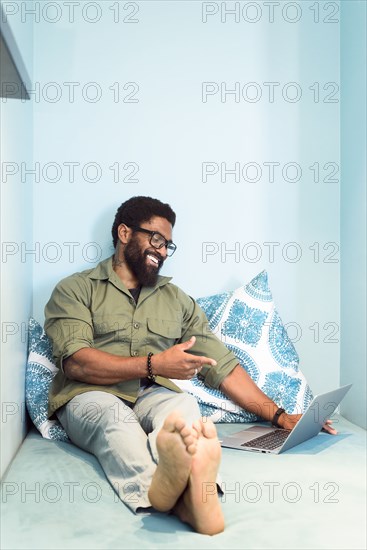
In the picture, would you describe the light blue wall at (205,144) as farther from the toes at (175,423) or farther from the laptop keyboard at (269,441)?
the toes at (175,423)

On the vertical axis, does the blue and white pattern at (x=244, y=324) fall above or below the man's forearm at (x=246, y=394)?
above

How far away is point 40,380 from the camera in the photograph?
240cm

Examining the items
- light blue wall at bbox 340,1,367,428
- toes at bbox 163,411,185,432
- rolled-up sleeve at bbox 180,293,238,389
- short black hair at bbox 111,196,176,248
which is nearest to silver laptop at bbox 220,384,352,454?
rolled-up sleeve at bbox 180,293,238,389

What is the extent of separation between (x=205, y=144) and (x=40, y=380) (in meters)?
1.22

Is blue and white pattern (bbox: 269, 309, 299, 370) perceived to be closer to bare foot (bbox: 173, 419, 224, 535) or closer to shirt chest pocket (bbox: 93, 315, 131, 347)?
shirt chest pocket (bbox: 93, 315, 131, 347)

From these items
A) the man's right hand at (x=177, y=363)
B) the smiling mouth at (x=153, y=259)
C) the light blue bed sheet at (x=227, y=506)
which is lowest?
the light blue bed sheet at (x=227, y=506)

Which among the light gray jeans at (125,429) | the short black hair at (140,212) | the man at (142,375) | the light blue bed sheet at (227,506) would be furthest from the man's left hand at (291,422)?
the short black hair at (140,212)

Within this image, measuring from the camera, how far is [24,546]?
132cm

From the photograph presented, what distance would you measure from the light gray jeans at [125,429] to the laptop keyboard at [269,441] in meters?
0.23

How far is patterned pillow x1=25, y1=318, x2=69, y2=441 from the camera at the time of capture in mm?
2258

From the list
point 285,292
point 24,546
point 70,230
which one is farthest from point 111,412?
point 285,292

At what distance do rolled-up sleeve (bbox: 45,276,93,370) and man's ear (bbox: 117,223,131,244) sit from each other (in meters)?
0.25

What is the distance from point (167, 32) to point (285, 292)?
4.04ft

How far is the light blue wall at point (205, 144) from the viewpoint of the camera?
274cm
